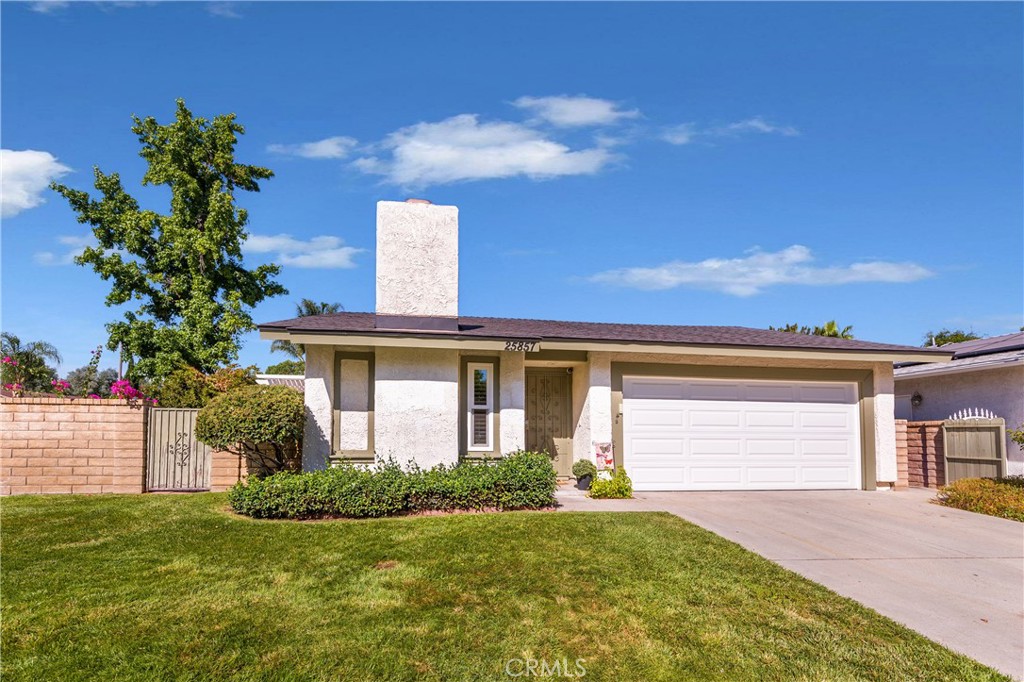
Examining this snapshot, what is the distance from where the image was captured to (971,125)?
15742 millimetres

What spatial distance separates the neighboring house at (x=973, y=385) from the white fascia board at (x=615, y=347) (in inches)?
25.7

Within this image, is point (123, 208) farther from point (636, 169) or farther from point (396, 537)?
point (396, 537)

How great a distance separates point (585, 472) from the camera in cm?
1221

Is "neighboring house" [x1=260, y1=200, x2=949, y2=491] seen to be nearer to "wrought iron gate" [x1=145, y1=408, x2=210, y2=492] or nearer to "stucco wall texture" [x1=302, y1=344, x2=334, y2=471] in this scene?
"stucco wall texture" [x1=302, y1=344, x2=334, y2=471]

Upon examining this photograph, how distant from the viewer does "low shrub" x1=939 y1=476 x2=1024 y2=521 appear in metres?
10.8

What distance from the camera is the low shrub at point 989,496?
10766 mm

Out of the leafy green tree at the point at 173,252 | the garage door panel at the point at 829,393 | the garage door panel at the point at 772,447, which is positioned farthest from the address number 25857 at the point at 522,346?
the leafy green tree at the point at 173,252

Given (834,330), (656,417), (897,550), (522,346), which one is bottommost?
(897,550)

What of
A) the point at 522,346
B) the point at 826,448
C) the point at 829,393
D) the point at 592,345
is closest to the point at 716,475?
the point at 826,448

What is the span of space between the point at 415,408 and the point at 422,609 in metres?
5.91

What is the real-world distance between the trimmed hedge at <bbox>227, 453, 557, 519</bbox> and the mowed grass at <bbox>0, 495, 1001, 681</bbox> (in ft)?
3.57

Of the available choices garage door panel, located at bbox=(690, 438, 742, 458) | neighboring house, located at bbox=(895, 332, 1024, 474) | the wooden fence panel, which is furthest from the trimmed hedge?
neighboring house, located at bbox=(895, 332, 1024, 474)

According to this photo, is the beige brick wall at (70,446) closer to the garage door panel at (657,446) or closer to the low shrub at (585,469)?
the low shrub at (585,469)

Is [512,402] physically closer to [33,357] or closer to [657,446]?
[657,446]
